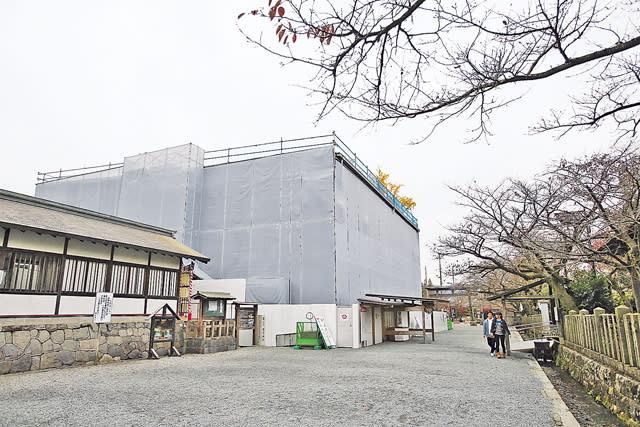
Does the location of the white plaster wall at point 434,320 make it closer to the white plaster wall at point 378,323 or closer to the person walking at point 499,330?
the white plaster wall at point 378,323

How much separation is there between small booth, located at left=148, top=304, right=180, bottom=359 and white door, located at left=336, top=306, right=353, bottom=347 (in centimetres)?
733

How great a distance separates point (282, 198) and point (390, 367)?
37.5 feet

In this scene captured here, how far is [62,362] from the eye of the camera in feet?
34.0

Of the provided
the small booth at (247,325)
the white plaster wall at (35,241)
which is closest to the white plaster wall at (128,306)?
the white plaster wall at (35,241)

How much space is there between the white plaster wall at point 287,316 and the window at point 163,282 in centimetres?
530

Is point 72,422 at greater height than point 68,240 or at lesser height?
lesser

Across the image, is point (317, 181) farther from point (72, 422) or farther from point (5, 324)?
point (72, 422)

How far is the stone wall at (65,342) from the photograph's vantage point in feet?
30.9

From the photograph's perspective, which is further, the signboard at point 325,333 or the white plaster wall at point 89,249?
the signboard at point 325,333

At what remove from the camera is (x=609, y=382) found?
23.6 feet

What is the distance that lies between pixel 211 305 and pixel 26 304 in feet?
20.6

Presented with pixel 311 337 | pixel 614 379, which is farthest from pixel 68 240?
pixel 614 379

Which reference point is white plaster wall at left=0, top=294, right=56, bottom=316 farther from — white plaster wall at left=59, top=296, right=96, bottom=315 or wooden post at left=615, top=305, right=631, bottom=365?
wooden post at left=615, top=305, right=631, bottom=365

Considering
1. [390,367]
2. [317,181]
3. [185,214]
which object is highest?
[317,181]
